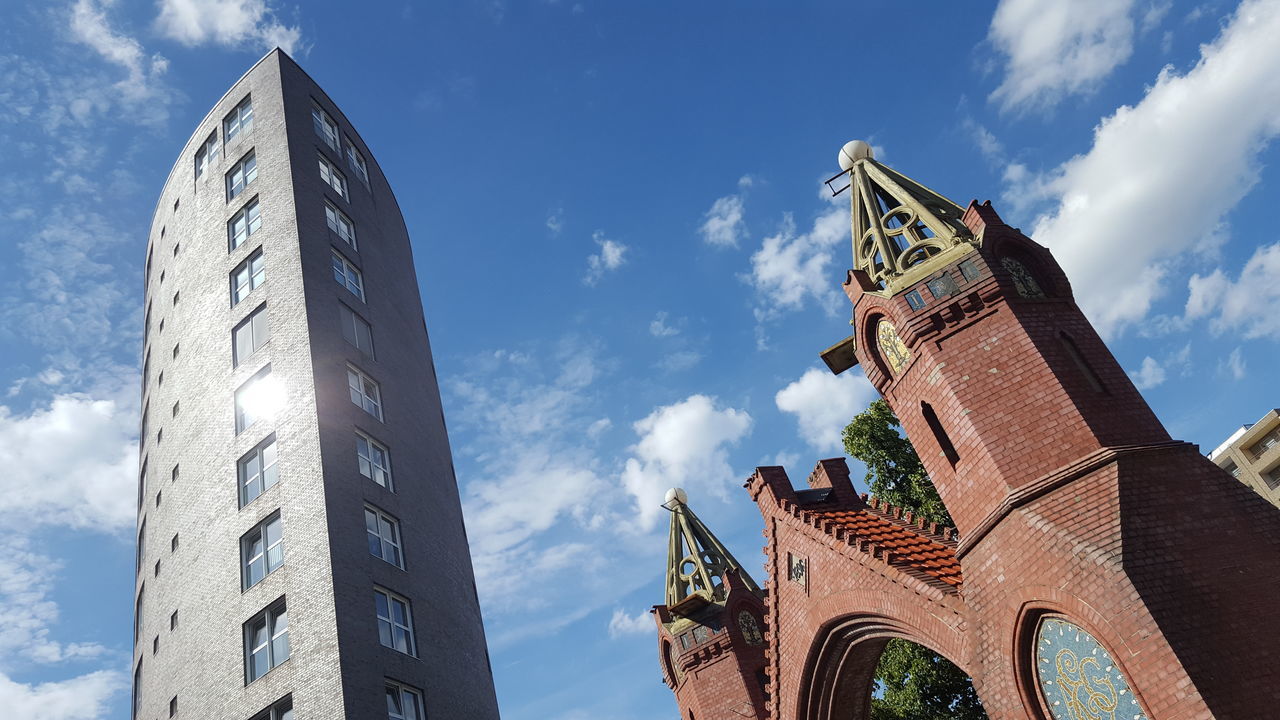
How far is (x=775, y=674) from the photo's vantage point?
61.8ft

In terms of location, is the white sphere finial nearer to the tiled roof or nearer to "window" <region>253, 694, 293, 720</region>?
the tiled roof

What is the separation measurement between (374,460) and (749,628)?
11.9 m

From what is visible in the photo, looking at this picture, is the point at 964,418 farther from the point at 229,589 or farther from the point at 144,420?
the point at 144,420

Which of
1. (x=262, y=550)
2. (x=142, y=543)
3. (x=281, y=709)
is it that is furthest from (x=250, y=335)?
(x=281, y=709)

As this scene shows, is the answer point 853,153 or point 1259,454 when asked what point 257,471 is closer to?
point 853,153

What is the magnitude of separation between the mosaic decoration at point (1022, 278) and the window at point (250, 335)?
22.4 meters

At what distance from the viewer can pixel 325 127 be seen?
3744 centimetres

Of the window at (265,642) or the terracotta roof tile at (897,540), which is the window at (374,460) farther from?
the terracotta roof tile at (897,540)

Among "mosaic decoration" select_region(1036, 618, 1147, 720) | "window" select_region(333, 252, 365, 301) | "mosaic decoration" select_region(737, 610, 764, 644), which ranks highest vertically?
"window" select_region(333, 252, 365, 301)

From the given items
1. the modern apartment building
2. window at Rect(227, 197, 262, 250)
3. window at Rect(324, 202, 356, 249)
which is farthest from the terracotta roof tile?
the modern apartment building

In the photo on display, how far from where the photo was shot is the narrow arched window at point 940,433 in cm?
1398

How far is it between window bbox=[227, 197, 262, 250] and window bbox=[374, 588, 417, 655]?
1462cm

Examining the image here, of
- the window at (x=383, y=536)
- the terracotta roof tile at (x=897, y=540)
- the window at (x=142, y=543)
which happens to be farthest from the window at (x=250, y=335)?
the terracotta roof tile at (x=897, y=540)

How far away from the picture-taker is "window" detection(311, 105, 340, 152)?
36625mm
